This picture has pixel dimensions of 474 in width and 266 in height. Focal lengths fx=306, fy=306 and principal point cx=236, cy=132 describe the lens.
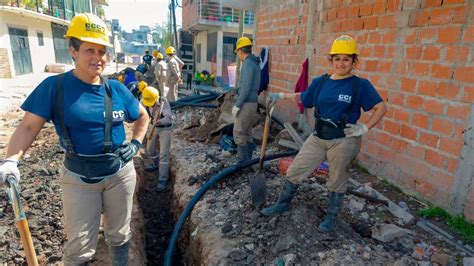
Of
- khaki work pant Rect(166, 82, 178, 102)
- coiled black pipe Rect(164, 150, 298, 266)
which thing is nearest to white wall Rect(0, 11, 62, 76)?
khaki work pant Rect(166, 82, 178, 102)

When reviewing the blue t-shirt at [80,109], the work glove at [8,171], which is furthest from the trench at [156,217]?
the work glove at [8,171]

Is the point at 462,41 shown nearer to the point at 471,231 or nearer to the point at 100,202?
the point at 471,231

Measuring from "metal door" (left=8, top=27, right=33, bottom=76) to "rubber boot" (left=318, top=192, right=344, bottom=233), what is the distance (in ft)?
59.6

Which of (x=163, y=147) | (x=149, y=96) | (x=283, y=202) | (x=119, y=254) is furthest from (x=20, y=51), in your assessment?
(x=283, y=202)

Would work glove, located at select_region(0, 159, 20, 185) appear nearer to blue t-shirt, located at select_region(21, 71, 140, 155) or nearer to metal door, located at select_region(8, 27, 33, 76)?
blue t-shirt, located at select_region(21, 71, 140, 155)

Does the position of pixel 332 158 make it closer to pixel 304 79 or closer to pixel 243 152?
pixel 243 152

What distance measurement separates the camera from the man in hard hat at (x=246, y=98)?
416cm

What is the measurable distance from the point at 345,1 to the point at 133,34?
84.3 metres

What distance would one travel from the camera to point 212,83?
50.7 ft

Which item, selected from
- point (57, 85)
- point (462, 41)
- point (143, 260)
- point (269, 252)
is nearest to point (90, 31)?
point (57, 85)

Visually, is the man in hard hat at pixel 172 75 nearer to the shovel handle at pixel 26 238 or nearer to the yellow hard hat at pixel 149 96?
the yellow hard hat at pixel 149 96

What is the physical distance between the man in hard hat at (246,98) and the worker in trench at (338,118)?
4.61 ft

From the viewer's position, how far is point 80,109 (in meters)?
2.00

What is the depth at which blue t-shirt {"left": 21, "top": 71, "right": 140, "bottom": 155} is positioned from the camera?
6.31 ft
